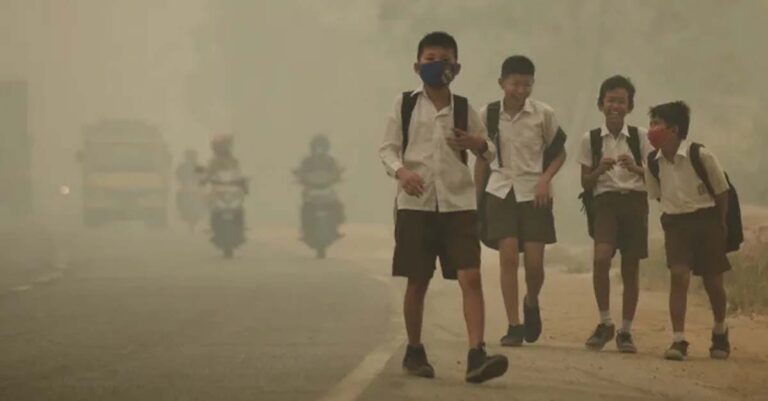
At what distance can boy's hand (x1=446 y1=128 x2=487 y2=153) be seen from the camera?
8.70 metres

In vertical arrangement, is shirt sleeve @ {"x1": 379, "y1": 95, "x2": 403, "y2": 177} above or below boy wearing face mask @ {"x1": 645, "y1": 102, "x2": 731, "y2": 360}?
→ above

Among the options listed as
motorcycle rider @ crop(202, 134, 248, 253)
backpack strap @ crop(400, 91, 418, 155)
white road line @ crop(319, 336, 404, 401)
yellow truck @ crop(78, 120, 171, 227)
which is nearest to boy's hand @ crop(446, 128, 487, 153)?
backpack strap @ crop(400, 91, 418, 155)

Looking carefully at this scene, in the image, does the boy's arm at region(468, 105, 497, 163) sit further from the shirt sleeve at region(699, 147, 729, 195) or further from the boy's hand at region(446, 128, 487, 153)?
the shirt sleeve at region(699, 147, 729, 195)

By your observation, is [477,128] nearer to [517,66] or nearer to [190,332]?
[517,66]

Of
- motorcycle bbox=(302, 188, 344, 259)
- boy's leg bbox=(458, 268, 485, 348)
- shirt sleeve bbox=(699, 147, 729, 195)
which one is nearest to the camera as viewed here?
boy's leg bbox=(458, 268, 485, 348)

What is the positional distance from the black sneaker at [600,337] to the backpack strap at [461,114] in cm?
249

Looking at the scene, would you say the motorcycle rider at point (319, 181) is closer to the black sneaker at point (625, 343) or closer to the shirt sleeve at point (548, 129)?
the shirt sleeve at point (548, 129)

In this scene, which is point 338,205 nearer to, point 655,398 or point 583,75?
point 583,75

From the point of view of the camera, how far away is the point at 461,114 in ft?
29.0

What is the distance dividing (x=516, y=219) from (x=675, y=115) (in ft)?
4.52

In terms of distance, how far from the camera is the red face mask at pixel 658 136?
10406 millimetres

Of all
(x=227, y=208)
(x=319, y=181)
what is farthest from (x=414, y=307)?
(x=319, y=181)

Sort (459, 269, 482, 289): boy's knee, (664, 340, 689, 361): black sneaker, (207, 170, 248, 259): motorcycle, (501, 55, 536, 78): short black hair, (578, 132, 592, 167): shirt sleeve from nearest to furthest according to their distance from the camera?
(459, 269, 482, 289): boy's knee < (664, 340, 689, 361): black sneaker < (501, 55, 536, 78): short black hair < (578, 132, 592, 167): shirt sleeve < (207, 170, 248, 259): motorcycle

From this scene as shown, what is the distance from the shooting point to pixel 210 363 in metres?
9.47
